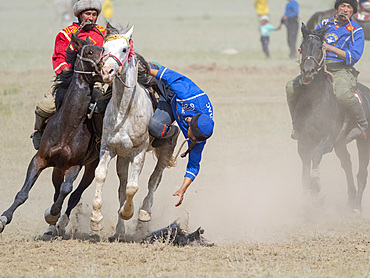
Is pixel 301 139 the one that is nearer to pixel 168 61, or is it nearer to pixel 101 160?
pixel 101 160

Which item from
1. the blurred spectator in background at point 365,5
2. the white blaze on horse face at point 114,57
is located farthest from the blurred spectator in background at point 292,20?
the white blaze on horse face at point 114,57

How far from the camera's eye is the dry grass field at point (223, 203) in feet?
21.2

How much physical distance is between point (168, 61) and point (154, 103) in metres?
16.3

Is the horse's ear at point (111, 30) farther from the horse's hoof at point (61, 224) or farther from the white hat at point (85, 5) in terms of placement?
the horse's hoof at point (61, 224)

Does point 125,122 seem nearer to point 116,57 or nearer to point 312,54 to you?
point 116,57

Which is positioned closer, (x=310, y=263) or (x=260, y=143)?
(x=310, y=263)

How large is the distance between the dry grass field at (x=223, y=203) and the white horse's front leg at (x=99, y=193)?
11.8 inches

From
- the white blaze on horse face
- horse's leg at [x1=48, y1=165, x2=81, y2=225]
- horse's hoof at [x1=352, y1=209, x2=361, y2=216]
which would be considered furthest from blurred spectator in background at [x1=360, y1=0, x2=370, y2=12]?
horse's leg at [x1=48, y1=165, x2=81, y2=225]

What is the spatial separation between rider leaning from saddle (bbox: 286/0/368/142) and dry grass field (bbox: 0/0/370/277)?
5.02 ft

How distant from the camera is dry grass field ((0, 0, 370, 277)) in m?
6.47

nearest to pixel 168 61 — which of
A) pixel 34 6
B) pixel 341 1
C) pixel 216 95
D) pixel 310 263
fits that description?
pixel 216 95

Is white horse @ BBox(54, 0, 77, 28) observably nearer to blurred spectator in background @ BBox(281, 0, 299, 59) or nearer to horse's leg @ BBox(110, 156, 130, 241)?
blurred spectator in background @ BBox(281, 0, 299, 59)

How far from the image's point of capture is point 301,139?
31.3 feet

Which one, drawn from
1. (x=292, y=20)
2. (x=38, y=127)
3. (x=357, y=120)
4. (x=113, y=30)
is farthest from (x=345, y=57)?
(x=292, y=20)
